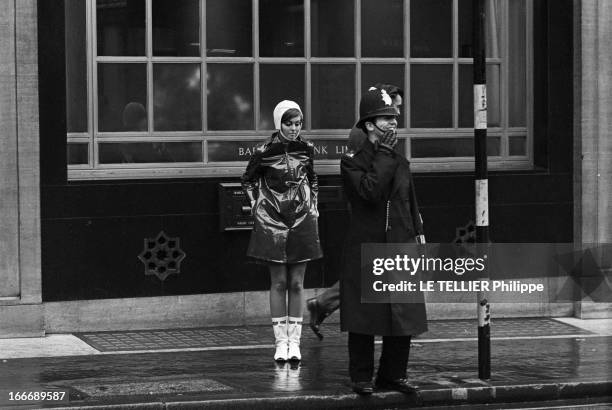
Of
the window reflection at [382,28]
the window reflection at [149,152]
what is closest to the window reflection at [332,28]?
the window reflection at [382,28]

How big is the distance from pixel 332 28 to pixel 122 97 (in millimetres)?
2182

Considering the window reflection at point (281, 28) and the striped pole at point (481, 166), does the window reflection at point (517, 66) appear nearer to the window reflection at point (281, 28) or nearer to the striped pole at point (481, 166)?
the window reflection at point (281, 28)

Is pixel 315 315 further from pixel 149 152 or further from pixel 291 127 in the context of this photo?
pixel 149 152

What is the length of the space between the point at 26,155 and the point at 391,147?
3931 mm

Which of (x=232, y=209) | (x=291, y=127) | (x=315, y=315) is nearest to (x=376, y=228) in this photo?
(x=291, y=127)

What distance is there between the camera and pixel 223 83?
1244 cm

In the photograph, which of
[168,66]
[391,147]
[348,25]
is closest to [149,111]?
[168,66]

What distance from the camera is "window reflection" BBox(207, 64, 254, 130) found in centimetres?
1241

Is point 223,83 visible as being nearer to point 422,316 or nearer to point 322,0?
point 322,0

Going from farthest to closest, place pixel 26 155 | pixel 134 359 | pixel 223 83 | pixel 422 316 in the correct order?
pixel 223 83 < pixel 26 155 < pixel 134 359 < pixel 422 316

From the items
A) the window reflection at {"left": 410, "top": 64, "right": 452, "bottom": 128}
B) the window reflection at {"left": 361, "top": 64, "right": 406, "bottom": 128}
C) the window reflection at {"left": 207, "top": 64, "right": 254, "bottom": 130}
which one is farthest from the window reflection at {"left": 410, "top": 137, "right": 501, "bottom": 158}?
the window reflection at {"left": 207, "top": 64, "right": 254, "bottom": 130}

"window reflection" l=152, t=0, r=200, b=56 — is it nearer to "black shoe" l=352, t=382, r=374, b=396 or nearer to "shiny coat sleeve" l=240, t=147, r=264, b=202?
"shiny coat sleeve" l=240, t=147, r=264, b=202

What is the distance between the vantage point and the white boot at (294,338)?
10.3m

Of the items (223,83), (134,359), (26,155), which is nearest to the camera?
(134,359)
